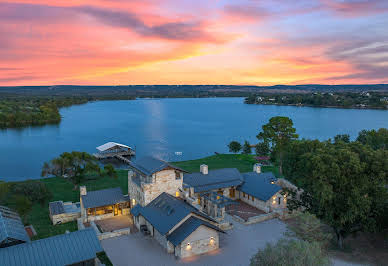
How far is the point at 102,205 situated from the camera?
98.6 feet

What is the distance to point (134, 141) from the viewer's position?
96625 mm

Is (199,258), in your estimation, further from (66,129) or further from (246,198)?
(66,129)

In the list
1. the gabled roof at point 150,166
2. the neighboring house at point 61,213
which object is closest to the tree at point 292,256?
the gabled roof at point 150,166

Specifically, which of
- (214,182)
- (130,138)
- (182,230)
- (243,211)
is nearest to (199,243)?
(182,230)

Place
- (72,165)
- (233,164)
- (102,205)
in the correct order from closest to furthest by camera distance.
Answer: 1. (102,205)
2. (72,165)
3. (233,164)

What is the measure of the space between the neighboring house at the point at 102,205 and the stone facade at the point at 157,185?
2161 millimetres

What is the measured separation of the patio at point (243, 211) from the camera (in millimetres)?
31913

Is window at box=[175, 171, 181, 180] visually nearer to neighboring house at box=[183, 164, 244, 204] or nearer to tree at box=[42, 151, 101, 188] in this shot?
neighboring house at box=[183, 164, 244, 204]

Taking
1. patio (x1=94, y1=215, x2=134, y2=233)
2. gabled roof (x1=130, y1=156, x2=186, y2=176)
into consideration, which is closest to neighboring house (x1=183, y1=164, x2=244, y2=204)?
gabled roof (x1=130, y1=156, x2=186, y2=176)

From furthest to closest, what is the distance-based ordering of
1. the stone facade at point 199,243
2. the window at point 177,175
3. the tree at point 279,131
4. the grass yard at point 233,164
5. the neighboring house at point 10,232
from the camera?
the grass yard at point 233,164 → the tree at point 279,131 → the window at point 177,175 → the stone facade at point 199,243 → the neighboring house at point 10,232

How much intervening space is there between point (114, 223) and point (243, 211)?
14142 mm

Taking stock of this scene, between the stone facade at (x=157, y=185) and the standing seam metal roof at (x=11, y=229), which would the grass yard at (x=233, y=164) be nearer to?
the stone facade at (x=157, y=185)

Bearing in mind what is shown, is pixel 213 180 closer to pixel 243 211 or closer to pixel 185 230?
pixel 243 211

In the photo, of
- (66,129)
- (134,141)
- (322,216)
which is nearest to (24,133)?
(66,129)
